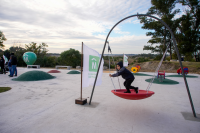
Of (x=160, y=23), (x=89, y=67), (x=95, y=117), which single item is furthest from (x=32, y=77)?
(x=160, y=23)

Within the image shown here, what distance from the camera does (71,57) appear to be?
33.6m

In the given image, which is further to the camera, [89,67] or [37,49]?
[37,49]

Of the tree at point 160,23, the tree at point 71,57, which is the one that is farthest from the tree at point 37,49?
the tree at point 160,23

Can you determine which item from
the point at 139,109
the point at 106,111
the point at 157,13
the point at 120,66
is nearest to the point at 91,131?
the point at 106,111

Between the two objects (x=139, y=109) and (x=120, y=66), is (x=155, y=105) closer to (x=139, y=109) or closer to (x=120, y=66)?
(x=139, y=109)

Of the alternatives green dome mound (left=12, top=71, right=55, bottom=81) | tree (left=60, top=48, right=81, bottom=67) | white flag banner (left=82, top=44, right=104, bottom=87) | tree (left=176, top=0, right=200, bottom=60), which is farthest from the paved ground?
tree (left=60, top=48, right=81, bottom=67)

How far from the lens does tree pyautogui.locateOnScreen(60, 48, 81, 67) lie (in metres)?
32.9

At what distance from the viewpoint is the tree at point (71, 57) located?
32.9 metres

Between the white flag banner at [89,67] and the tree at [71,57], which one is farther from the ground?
the tree at [71,57]

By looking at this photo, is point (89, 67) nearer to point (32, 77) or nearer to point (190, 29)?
point (32, 77)

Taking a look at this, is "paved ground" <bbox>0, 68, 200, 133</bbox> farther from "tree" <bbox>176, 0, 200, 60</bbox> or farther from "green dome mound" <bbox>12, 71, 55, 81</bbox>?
"tree" <bbox>176, 0, 200, 60</bbox>

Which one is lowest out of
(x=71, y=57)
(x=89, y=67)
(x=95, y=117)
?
(x=95, y=117)

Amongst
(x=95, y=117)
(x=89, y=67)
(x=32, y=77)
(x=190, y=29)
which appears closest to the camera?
(x=95, y=117)

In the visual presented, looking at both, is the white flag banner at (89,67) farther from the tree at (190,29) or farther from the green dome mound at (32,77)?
the tree at (190,29)
